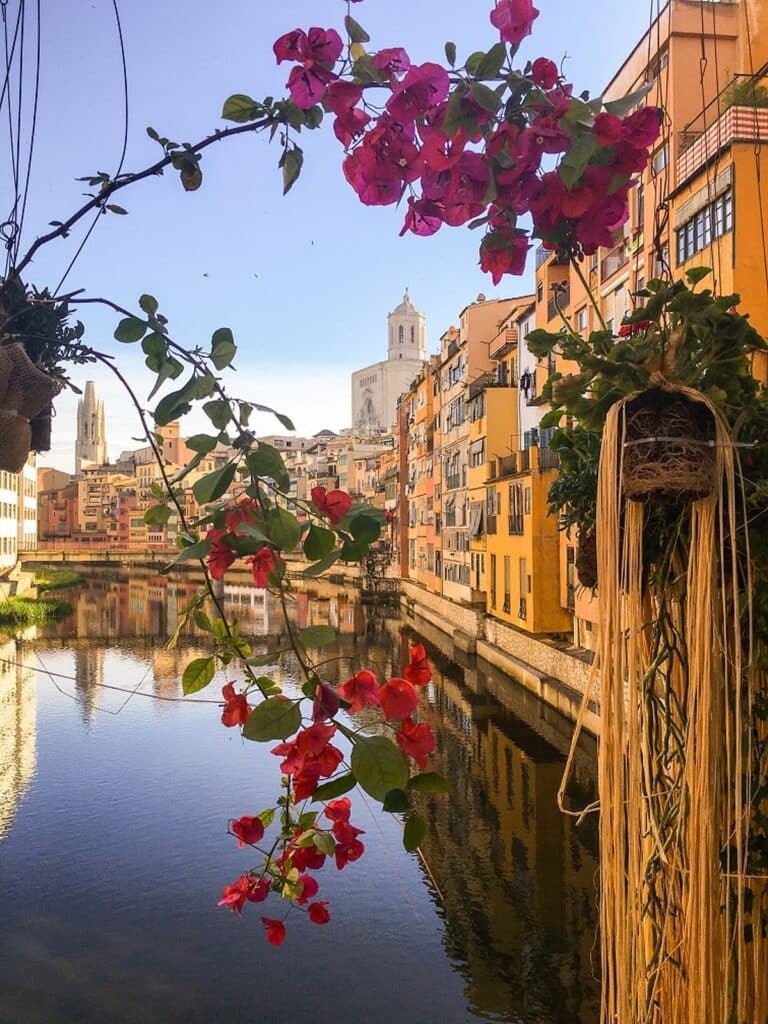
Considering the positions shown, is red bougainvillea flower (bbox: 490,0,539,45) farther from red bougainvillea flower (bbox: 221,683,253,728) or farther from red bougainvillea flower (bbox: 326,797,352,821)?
red bougainvillea flower (bbox: 326,797,352,821)

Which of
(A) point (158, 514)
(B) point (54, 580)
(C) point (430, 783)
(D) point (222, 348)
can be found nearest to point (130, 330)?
(D) point (222, 348)

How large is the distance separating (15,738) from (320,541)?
17.3 m

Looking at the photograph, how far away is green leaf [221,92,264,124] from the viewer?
4.05 feet

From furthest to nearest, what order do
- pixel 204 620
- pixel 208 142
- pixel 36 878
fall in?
pixel 36 878 < pixel 208 142 < pixel 204 620

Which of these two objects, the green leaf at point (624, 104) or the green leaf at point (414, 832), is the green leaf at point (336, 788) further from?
the green leaf at point (624, 104)

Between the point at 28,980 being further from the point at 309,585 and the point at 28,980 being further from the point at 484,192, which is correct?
the point at 309,585

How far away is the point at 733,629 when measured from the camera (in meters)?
1.79

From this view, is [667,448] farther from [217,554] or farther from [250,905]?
[250,905]

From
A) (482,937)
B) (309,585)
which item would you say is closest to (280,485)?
(482,937)

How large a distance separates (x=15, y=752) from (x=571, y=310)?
13522 millimetres

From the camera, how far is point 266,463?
1.05 metres

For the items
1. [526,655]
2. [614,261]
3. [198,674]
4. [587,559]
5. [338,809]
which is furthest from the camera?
[526,655]

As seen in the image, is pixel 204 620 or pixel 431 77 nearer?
pixel 431 77

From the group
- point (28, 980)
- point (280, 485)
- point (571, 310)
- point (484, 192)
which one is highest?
point (571, 310)
